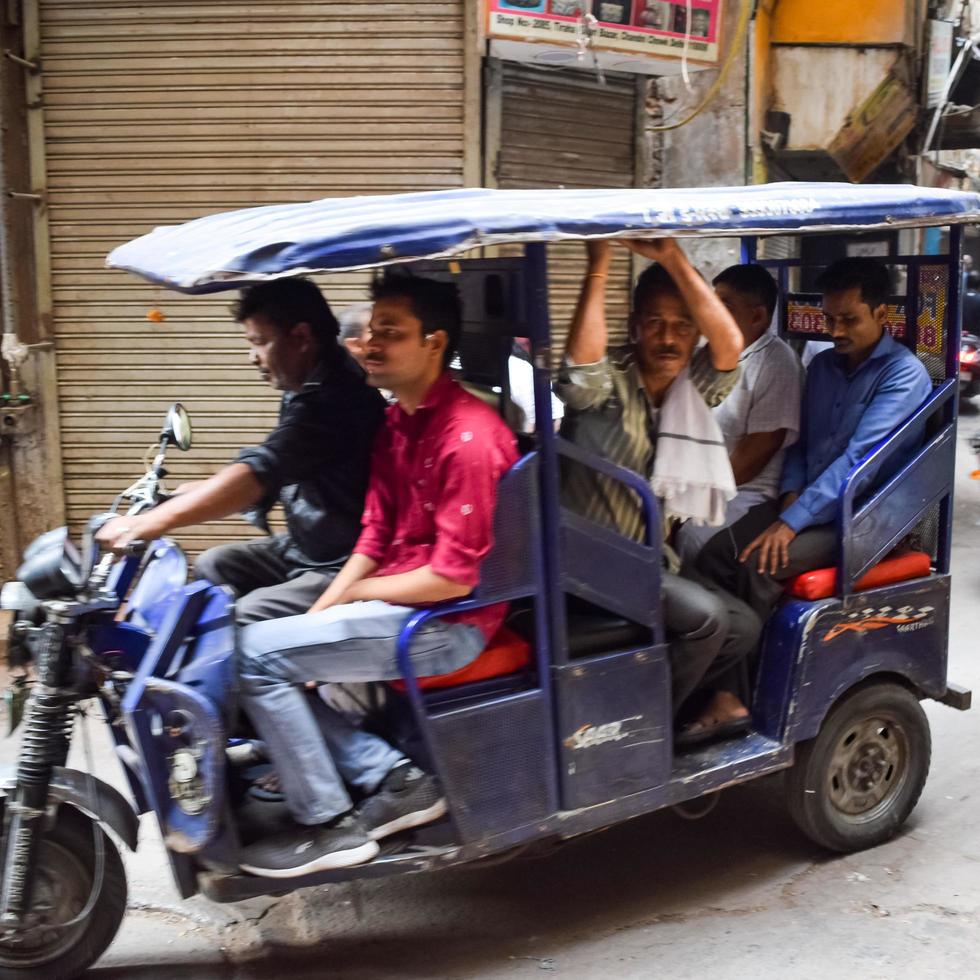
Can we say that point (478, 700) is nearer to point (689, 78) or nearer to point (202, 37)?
point (202, 37)

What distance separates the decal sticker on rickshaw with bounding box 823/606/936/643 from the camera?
3547 mm

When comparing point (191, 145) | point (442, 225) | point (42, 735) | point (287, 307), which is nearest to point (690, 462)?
point (442, 225)

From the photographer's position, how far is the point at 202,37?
21.7 ft

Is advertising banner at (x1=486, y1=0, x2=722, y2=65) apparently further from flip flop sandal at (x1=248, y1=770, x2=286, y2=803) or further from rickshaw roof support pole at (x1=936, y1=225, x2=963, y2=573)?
flip flop sandal at (x1=248, y1=770, x2=286, y2=803)

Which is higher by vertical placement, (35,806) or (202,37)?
(202,37)

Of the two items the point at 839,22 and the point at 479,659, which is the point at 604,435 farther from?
the point at 839,22

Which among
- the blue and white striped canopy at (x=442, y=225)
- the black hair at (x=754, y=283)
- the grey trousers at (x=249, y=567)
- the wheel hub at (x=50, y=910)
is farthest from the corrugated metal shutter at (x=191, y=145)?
the wheel hub at (x=50, y=910)

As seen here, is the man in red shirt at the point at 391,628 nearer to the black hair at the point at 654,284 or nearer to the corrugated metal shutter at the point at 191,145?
the black hair at the point at 654,284

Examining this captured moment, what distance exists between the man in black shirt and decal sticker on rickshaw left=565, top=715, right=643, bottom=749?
0.80m

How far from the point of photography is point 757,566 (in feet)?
11.7

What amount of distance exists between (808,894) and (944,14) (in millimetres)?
10085

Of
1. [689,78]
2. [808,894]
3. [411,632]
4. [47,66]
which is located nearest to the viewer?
[411,632]

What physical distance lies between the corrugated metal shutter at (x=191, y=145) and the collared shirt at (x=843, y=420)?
11.6ft

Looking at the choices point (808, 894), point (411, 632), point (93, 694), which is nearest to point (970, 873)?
point (808, 894)
